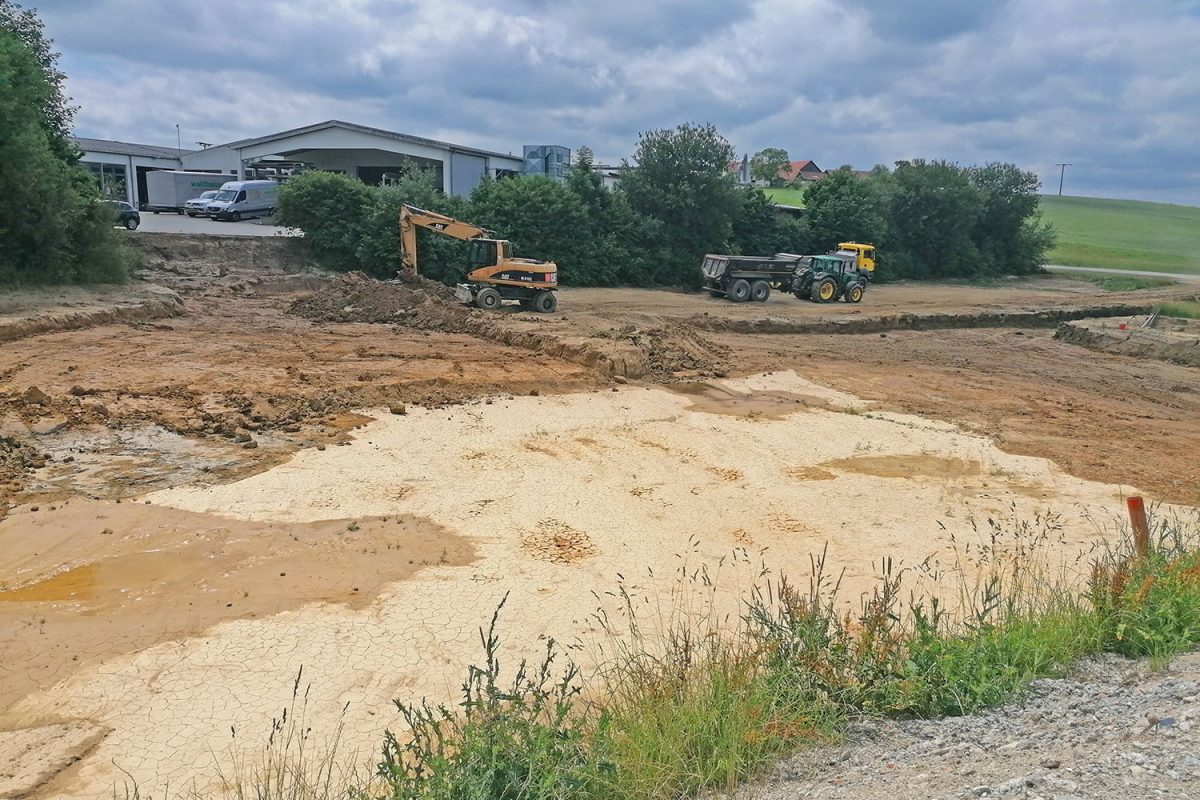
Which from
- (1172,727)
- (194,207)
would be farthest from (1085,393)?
(194,207)

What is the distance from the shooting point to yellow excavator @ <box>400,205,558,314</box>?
78.4 ft

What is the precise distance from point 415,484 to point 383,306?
1326 cm

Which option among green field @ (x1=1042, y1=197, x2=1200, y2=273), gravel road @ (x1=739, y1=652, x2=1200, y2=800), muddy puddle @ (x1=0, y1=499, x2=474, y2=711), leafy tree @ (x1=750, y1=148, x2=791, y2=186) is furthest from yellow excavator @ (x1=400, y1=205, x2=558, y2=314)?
leafy tree @ (x1=750, y1=148, x2=791, y2=186)

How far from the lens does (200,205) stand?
42.4 m

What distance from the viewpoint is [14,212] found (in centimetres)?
2031

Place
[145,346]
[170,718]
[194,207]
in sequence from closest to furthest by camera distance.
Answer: [170,718] → [145,346] → [194,207]

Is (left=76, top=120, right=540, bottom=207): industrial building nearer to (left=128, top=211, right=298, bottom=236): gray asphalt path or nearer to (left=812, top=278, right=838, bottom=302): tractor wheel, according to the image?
(left=128, top=211, right=298, bottom=236): gray asphalt path

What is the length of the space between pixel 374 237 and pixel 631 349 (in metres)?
14.8

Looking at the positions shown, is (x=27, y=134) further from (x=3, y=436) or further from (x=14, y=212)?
(x=3, y=436)

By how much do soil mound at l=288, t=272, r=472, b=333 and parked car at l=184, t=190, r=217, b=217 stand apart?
70.6 ft

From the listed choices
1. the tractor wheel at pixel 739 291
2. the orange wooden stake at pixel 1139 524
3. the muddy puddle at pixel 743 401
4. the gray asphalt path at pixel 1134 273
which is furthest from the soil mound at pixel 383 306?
the gray asphalt path at pixel 1134 273

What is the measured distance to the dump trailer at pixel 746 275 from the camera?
3092 centimetres

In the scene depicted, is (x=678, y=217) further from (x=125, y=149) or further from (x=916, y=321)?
(x=125, y=149)

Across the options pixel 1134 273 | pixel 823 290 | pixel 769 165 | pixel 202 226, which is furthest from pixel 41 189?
pixel 769 165
